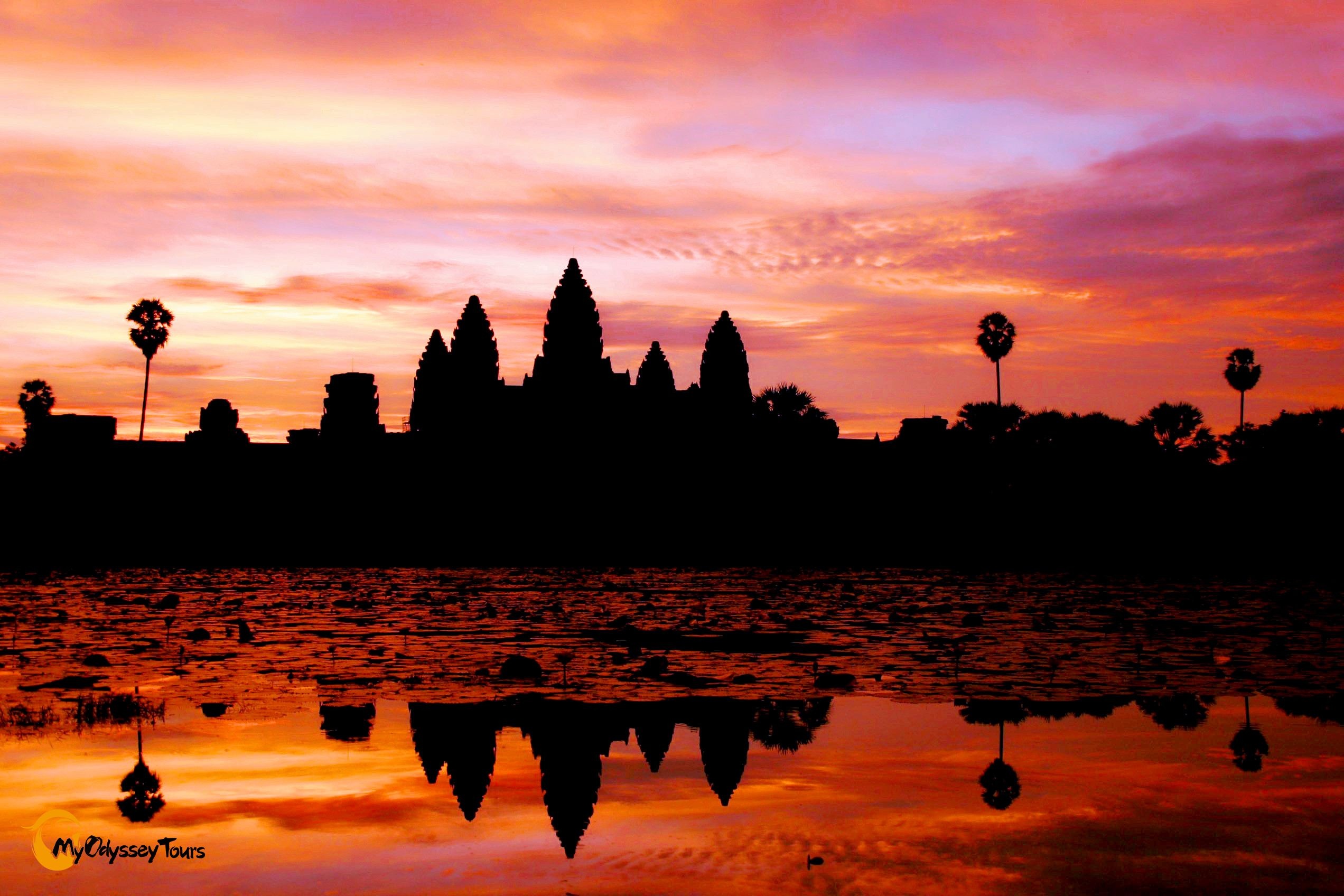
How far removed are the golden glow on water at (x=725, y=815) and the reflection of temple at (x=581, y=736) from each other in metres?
0.07

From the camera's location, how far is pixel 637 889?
4.23 metres

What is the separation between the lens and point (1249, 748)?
259 inches

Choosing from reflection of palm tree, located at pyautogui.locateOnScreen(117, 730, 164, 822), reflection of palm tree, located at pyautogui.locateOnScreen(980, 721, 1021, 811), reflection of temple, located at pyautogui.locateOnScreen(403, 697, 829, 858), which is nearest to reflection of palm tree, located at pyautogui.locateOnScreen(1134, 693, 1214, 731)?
reflection of palm tree, located at pyautogui.locateOnScreen(980, 721, 1021, 811)

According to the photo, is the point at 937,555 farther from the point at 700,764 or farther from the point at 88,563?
the point at 700,764

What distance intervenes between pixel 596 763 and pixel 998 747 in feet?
7.11

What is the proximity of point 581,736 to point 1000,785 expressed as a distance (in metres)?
2.39

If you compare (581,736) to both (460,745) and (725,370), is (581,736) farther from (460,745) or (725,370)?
(725,370)

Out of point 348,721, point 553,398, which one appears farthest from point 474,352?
point 348,721

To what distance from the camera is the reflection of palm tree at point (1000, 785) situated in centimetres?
542

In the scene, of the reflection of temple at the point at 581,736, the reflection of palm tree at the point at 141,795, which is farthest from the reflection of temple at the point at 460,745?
the reflection of palm tree at the point at 141,795

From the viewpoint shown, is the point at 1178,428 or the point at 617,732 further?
the point at 1178,428

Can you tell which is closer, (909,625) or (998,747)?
(998,747)

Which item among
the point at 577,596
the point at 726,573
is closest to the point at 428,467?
the point at 726,573

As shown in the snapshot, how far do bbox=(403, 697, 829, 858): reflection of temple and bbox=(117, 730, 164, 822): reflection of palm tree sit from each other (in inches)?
48.4
